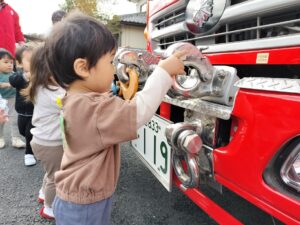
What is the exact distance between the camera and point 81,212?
1102mm

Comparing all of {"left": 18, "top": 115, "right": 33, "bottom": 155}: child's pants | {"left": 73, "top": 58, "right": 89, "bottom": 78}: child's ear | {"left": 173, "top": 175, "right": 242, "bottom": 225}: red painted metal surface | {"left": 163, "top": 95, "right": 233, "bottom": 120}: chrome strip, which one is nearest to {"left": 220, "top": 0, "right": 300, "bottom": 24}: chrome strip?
{"left": 163, "top": 95, "right": 233, "bottom": 120}: chrome strip

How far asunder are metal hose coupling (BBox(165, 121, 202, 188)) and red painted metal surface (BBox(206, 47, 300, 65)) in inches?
12.7

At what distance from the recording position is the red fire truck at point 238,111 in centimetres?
94

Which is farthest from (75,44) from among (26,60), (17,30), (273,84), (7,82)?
(17,30)

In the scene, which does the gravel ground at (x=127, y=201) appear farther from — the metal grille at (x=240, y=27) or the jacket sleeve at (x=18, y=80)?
the metal grille at (x=240, y=27)

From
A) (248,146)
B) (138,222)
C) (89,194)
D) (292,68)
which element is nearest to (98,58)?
(89,194)

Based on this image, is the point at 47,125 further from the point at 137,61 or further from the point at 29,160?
the point at 29,160

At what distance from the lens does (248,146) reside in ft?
3.34

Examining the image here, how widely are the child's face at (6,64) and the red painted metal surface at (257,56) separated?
268 cm

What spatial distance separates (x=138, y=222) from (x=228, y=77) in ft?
3.86

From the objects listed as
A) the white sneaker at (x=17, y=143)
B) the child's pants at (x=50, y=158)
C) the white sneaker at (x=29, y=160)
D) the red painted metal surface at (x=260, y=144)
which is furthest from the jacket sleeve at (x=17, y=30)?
the red painted metal surface at (x=260, y=144)

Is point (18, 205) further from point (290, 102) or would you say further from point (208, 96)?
point (290, 102)

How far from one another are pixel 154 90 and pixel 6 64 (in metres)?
2.84

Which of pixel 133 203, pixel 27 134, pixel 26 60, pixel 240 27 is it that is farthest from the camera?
pixel 27 134
